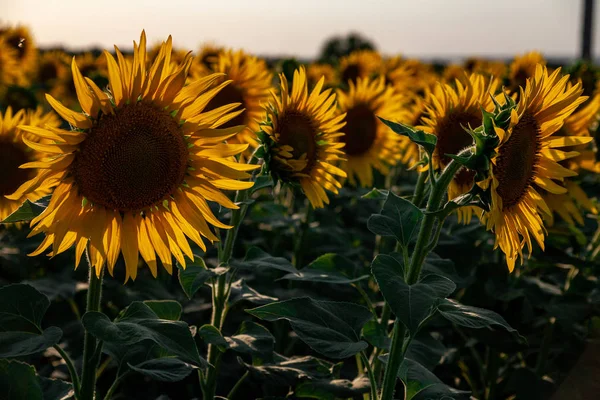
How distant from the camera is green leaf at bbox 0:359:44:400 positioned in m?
1.75

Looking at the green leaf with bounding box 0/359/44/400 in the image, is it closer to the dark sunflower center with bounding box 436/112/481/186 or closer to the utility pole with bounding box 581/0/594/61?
the dark sunflower center with bounding box 436/112/481/186

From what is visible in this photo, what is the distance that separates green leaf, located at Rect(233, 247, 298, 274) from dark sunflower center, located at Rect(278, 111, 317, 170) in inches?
17.5

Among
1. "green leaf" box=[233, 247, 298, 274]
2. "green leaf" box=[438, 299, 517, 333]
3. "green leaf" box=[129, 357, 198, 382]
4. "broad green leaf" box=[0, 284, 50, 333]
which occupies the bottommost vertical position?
"green leaf" box=[129, 357, 198, 382]

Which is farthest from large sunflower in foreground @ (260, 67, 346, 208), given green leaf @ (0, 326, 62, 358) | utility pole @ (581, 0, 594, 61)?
utility pole @ (581, 0, 594, 61)

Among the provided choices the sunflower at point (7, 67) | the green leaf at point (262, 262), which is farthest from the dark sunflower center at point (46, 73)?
the green leaf at point (262, 262)

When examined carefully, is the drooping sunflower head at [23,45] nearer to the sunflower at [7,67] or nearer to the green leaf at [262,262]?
the sunflower at [7,67]

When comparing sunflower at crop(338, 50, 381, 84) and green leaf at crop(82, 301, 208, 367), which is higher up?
sunflower at crop(338, 50, 381, 84)

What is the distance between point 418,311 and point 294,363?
75 cm

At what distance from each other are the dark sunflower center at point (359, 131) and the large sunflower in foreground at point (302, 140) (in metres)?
1.10

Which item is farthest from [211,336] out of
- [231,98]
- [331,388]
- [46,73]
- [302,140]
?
[46,73]

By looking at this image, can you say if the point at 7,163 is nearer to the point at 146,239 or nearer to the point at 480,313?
the point at 146,239

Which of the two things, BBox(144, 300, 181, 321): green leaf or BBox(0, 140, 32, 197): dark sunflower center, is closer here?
BBox(144, 300, 181, 321): green leaf

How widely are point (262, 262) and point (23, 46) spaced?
6.15 m

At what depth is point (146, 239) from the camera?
1.95 m
